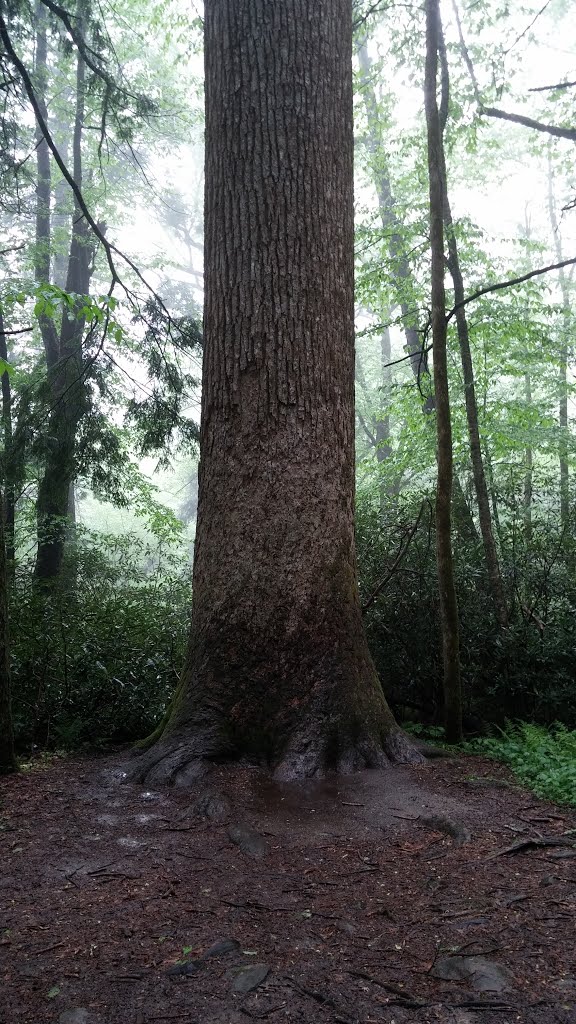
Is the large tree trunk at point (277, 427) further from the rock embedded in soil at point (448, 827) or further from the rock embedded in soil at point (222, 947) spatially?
the rock embedded in soil at point (222, 947)

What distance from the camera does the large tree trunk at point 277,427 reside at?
3.71m

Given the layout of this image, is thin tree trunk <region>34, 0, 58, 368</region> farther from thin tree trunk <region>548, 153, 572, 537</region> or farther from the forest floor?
the forest floor

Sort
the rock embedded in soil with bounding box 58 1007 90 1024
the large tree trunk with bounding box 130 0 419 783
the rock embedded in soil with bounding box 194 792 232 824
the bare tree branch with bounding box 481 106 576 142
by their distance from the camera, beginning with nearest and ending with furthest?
the rock embedded in soil with bounding box 58 1007 90 1024 < the rock embedded in soil with bounding box 194 792 232 824 < the large tree trunk with bounding box 130 0 419 783 < the bare tree branch with bounding box 481 106 576 142

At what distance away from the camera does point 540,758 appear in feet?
13.2

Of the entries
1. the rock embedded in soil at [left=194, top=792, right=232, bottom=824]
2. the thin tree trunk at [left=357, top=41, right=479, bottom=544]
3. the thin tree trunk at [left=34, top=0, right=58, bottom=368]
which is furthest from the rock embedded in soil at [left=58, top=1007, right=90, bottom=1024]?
the thin tree trunk at [left=34, top=0, right=58, bottom=368]

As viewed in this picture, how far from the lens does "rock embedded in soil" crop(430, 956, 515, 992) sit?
1950 millimetres

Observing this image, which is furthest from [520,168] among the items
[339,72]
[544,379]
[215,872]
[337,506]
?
[215,872]

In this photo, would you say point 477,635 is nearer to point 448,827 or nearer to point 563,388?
point 448,827

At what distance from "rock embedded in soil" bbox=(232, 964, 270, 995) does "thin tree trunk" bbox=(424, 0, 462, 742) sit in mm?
2777

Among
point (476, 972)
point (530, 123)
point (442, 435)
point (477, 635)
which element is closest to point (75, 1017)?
point (476, 972)

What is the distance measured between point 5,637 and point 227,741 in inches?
56.7

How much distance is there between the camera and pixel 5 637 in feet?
13.0

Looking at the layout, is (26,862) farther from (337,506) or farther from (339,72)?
(339,72)

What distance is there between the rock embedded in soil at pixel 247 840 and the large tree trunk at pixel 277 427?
50 centimetres
